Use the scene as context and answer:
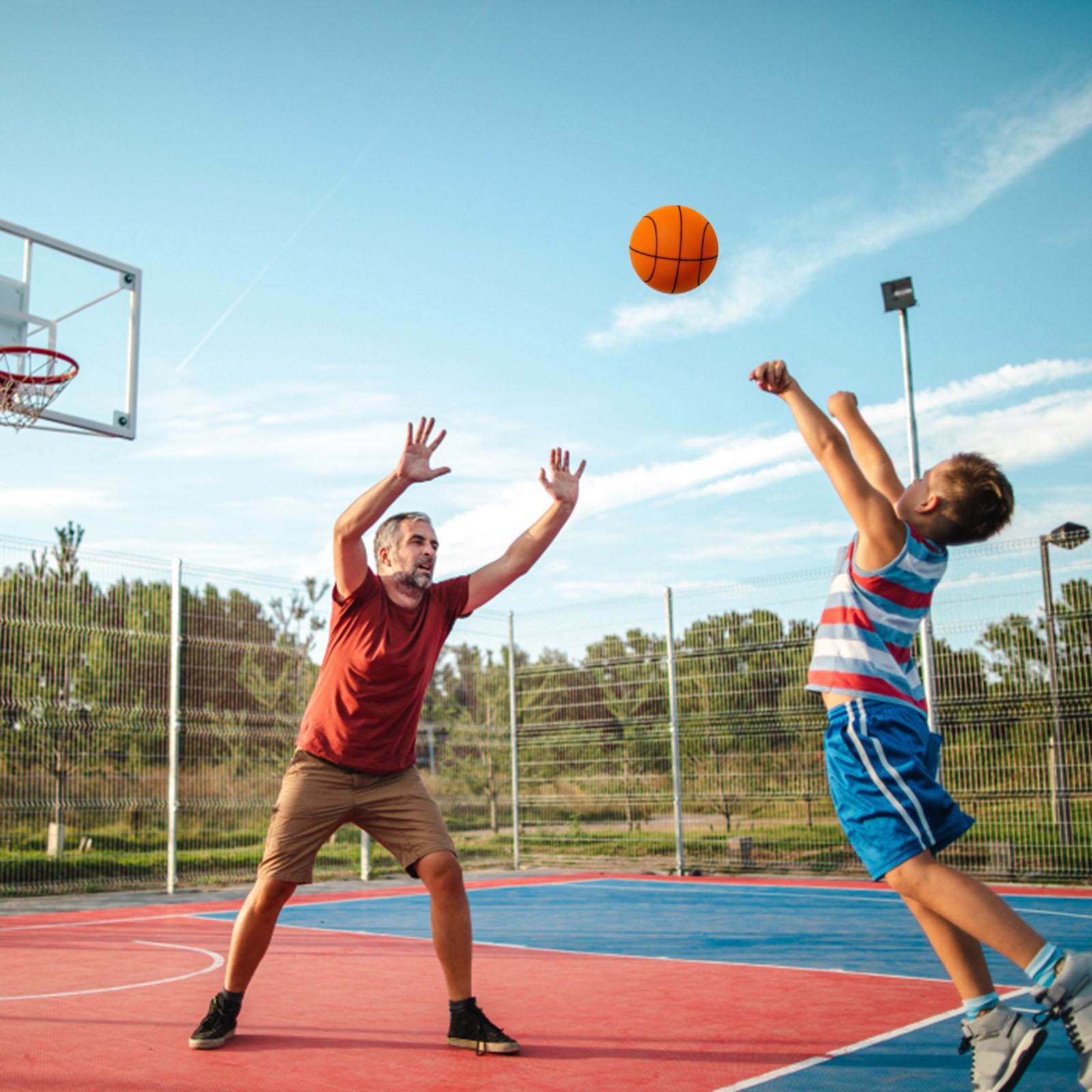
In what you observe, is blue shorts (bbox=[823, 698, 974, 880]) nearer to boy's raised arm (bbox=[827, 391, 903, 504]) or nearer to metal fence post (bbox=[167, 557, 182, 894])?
boy's raised arm (bbox=[827, 391, 903, 504])

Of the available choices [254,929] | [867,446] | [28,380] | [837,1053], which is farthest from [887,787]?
[28,380]

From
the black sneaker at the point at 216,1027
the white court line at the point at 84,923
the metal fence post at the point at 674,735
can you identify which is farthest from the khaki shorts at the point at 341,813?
the metal fence post at the point at 674,735

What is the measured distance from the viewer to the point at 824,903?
9.24m

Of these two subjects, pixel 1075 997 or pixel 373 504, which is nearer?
pixel 1075 997

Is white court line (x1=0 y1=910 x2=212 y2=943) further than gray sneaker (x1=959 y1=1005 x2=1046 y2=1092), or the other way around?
white court line (x1=0 y1=910 x2=212 y2=943)

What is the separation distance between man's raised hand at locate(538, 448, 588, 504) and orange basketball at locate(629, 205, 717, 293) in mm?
1265

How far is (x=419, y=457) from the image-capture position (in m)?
4.07

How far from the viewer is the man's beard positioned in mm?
4234

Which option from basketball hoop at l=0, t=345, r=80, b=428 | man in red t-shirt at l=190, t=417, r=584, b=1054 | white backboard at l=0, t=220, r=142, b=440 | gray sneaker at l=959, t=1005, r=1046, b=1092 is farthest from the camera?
white backboard at l=0, t=220, r=142, b=440

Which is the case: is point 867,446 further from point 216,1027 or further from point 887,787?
point 216,1027

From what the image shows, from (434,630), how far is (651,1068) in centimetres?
170

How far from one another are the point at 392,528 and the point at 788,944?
392cm

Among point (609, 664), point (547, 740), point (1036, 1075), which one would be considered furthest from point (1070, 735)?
point (1036, 1075)

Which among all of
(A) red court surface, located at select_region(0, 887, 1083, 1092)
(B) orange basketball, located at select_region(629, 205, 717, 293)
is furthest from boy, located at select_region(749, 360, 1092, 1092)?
(B) orange basketball, located at select_region(629, 205, 717, 293)
